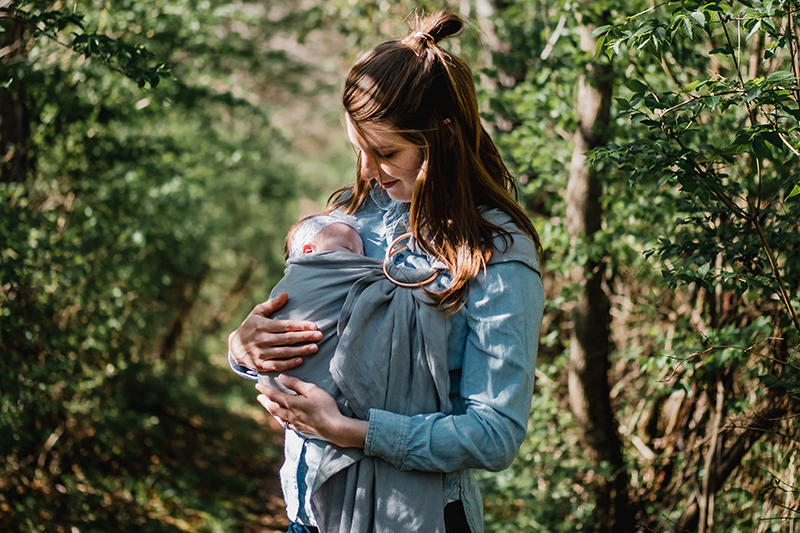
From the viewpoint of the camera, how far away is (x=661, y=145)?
1649mm

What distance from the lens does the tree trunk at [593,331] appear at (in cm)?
287

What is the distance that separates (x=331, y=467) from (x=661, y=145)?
3.69ft

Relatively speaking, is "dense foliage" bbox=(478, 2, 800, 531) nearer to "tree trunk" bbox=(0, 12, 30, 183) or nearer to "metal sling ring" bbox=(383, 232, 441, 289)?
"metal sling ring" bbox=(383, 232, 441, 289)

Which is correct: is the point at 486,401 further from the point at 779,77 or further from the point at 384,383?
the point at 779,77

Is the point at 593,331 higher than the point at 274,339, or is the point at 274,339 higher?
the point at 593,331

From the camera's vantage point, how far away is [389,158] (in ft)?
4.97

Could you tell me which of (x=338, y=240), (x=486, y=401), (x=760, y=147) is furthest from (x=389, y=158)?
(x=760, y=147)

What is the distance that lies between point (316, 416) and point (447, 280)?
1.33ft

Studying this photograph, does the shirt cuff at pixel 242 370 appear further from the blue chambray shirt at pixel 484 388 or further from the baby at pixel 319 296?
the blue chambray shirt at pixel 484 388

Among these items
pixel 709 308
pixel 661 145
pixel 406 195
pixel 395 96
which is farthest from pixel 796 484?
pixel 395 96

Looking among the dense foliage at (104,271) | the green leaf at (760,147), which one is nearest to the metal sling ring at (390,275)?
the green leaf at (760,147)

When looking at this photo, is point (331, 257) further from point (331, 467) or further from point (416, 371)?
point (331, 467)

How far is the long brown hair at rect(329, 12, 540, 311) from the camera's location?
1436mm

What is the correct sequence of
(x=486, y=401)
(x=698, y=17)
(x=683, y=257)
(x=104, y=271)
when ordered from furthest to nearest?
(x=104, y=271) < (x=683, y=257) < (x=698, y=17) < (x=486, y=401)
